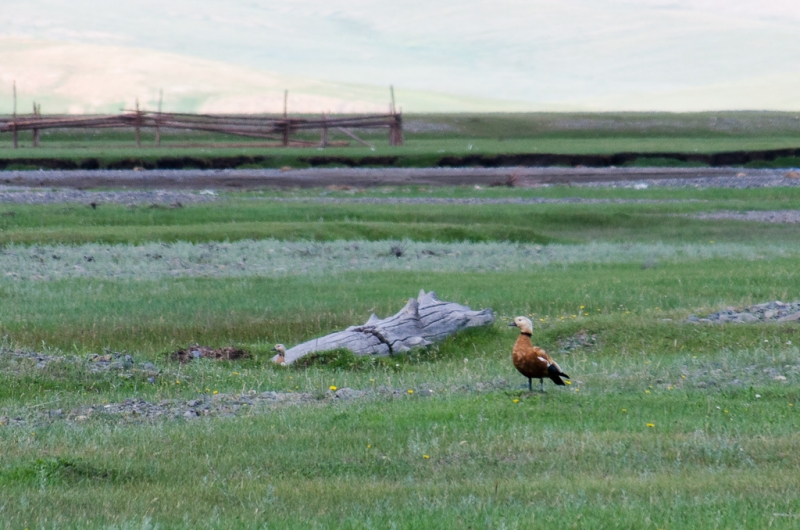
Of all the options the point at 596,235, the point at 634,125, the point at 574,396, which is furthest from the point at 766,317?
the point at 634,125

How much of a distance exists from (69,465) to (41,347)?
1010 centimetres

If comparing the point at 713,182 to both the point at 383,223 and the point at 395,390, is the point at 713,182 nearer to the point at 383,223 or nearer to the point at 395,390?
the point at 383,223

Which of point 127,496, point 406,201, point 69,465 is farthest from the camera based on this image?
point 406,201

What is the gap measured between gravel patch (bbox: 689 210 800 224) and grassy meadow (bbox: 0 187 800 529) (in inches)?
335

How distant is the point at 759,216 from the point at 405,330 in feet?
95.1

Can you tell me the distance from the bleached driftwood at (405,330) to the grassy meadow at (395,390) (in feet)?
0.97

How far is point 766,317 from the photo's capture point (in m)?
18.5

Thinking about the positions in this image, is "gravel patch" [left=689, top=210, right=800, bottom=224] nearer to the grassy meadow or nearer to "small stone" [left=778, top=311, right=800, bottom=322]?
the grassy meadow

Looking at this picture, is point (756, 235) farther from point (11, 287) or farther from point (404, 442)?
point (404, 442)

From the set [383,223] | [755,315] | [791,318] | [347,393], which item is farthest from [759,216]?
[347,393]

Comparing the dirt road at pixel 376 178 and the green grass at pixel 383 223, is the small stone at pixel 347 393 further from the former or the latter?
the dirt road at pixel 376 178

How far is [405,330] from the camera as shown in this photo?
1759cm

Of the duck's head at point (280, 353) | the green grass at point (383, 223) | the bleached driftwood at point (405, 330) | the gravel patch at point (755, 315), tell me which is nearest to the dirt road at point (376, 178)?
the green grass at point (383, 223)

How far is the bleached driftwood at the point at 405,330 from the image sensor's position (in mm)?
16938
